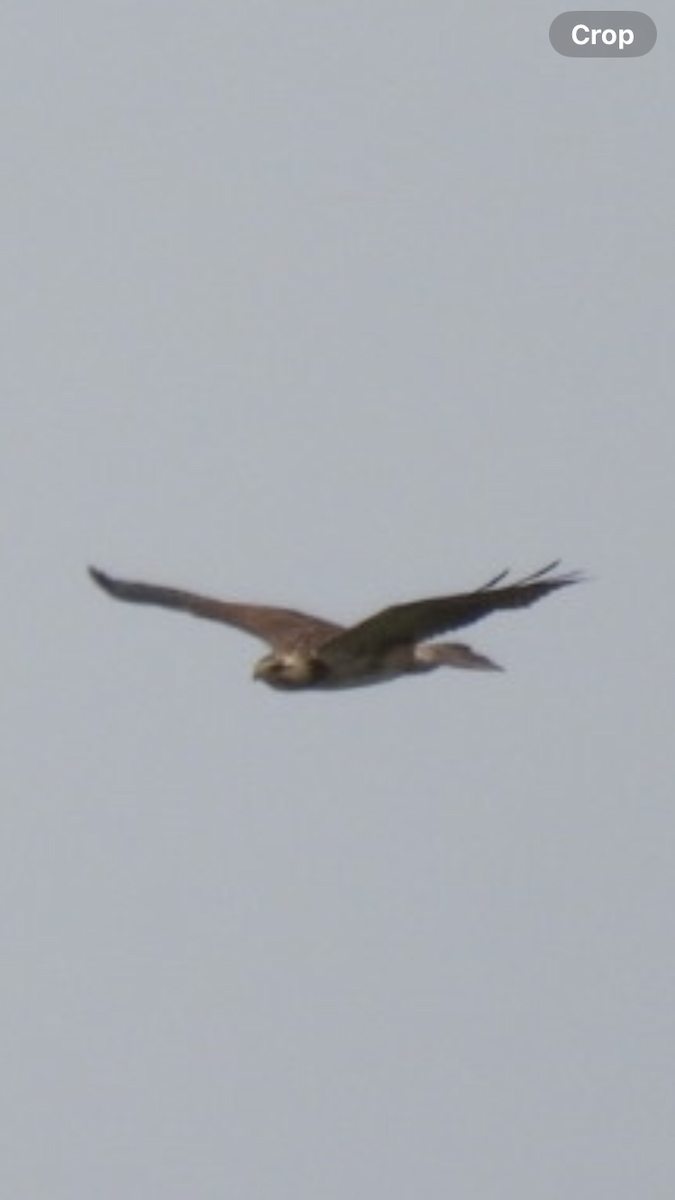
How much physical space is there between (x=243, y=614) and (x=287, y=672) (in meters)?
1.44

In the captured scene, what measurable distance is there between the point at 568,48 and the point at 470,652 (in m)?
6.91

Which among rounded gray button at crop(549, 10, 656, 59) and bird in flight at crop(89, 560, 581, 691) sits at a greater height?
rounded gray button at crop(549, 10, 656, 59)

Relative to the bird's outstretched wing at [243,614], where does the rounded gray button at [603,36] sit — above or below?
above

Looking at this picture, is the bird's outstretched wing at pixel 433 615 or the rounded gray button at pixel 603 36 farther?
the rounded gray button at pixel 603 36

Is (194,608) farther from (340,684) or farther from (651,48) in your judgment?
(651,48)

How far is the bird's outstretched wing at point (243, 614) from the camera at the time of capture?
39.9m

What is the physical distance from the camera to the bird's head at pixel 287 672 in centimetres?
3938

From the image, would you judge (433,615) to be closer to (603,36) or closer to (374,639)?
(374,639)

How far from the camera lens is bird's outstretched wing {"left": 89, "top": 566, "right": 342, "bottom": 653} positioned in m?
39.9

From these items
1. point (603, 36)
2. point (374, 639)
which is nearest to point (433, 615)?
point (374, 639)

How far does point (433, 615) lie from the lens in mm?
38188

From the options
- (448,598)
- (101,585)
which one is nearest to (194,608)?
(101,585)

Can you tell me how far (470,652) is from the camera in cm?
3903

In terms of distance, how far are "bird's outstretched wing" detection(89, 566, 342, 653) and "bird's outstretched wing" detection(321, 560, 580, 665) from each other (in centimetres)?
99
